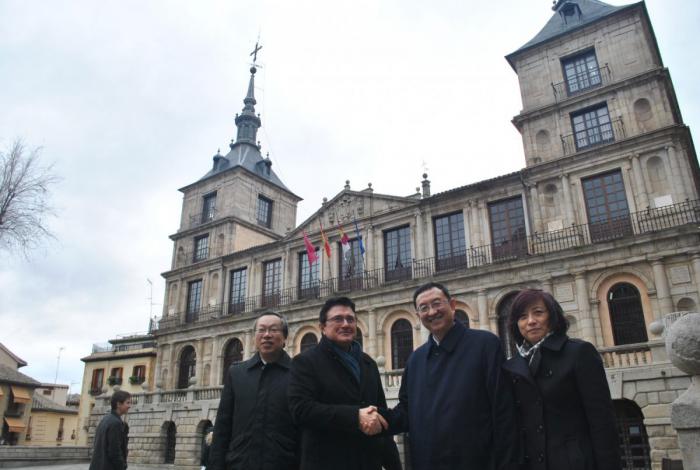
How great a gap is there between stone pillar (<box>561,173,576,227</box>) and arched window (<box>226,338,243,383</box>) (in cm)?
1669

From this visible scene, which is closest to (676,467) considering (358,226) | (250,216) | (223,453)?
(223,453)

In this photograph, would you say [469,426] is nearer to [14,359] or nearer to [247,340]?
[247,340]

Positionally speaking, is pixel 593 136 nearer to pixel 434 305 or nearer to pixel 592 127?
pixel 592 127

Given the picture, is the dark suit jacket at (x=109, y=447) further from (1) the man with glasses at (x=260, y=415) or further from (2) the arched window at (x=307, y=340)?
(2) the arched window at (x=307, y=340)

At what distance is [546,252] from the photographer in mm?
18094

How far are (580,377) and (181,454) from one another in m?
22.7

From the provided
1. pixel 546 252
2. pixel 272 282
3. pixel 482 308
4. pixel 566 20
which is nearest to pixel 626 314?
pixel 546 252

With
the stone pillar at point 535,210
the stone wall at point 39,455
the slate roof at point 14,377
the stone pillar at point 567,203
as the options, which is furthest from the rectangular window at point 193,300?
the stone pillar at point 567,203

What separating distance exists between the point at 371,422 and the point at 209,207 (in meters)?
30.0

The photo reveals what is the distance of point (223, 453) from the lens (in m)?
4.44

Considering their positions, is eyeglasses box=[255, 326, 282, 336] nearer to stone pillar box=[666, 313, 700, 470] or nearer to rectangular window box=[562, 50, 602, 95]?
stone pillar box=[666, 313, 700, 470]

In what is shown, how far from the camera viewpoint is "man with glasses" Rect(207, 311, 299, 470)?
4121 millimetres

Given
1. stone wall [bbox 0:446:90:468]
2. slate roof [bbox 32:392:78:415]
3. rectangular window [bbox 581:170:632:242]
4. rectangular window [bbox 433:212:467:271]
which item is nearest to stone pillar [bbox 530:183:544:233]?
rectangular window [bbox 581:170:632:242]

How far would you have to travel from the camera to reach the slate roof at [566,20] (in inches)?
814
